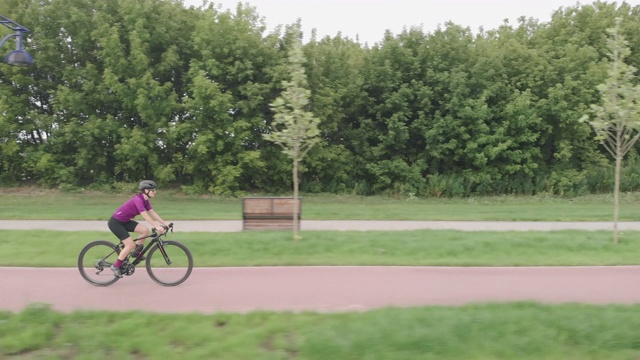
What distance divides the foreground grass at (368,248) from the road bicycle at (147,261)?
139cm

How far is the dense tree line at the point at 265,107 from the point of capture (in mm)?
22828

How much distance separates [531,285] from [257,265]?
4.61m

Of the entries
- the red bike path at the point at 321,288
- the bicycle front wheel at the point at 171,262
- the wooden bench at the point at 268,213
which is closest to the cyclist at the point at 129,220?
the bicycle front wheel at the point at 171,262

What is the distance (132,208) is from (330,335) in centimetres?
398

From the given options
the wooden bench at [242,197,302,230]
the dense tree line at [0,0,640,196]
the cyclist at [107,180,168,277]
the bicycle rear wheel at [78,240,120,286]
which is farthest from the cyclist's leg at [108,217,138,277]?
the dense tree line at [0,0,640,196]

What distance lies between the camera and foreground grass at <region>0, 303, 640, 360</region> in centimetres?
461

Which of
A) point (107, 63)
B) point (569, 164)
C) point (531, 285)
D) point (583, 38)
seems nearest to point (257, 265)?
point (531, 285)

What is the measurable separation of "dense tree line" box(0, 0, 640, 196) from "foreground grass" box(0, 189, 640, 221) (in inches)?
75.5

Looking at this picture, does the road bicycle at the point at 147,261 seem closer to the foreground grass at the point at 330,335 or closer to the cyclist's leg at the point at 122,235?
the cyclist's leg at the point at 122,235

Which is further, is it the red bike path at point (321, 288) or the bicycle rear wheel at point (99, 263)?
the bicycle rear wheel at point (99, 263)

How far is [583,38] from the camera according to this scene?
29188 mm

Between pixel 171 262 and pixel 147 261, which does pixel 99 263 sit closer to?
pixel 147 261

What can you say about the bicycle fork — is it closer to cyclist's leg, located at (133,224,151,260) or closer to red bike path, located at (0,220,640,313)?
cyclist's leg, located at (133,224,151,260)

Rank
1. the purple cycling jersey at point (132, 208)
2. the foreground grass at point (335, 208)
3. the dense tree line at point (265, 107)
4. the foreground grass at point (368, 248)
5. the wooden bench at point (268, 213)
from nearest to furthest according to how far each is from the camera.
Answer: the purple cycling jersey at point (132, 208) → the foreground grass at point (368, 248) → the wooden bench at point (268, 213) → the foreground grass at point (335, 208) → the dense tree line at point (265, 107)
